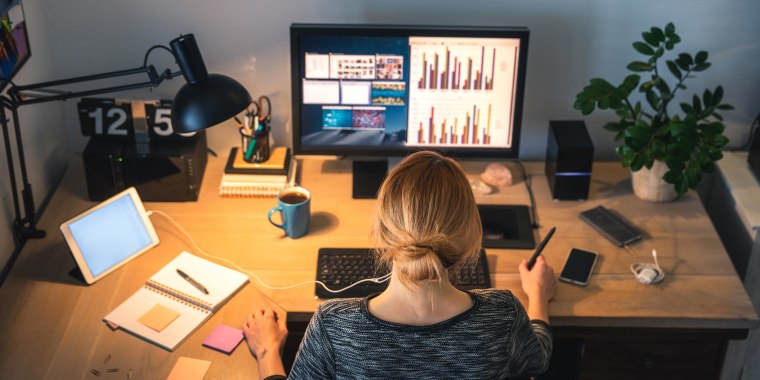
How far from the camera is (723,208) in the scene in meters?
2.41

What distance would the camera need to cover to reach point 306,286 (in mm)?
1951

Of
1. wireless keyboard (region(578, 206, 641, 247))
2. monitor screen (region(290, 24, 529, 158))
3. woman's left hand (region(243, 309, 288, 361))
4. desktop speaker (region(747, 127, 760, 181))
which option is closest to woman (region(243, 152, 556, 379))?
woman's left hand (region(243, 309, 288, 361))

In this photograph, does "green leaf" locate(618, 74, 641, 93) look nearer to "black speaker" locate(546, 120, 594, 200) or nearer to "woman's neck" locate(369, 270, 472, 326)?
"black speaker" locate(546, 120, 594, 200)

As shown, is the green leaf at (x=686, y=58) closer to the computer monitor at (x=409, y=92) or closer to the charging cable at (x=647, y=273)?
the computer monitor at (x=409, y=92)

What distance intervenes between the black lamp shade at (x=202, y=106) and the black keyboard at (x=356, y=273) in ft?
1.43

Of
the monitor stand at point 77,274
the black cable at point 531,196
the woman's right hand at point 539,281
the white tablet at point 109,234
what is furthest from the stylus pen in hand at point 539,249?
the monitor stand at point 77,274

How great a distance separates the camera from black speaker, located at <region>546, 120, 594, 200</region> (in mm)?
2232

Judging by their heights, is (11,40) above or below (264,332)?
above

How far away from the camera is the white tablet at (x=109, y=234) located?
195 cm

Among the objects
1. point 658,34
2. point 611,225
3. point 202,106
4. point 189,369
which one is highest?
point 658,34

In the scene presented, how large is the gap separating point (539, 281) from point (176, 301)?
829 mm

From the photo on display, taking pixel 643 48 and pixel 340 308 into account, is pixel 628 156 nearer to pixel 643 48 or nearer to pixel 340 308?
pixel 643 48

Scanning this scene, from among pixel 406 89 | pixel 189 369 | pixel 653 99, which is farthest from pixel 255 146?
pixel 653 99

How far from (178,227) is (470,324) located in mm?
955
